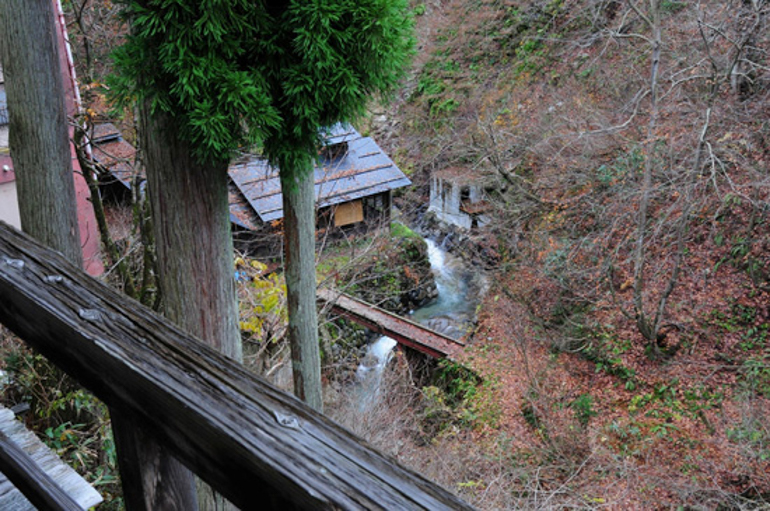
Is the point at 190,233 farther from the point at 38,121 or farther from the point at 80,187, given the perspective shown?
the point at 80,187

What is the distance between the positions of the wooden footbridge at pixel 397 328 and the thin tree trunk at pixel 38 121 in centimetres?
894

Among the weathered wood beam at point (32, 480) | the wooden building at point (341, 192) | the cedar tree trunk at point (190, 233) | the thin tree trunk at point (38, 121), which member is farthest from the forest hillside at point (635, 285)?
the weathered wood beam at point (32, 480)

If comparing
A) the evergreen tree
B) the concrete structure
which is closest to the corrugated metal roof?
the concrete structure

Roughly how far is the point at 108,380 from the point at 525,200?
1473 cm

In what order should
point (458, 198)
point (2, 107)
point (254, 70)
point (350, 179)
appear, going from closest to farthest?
point (254, 70) < point (2, 107) < point (350, 179) < point (458, 198)

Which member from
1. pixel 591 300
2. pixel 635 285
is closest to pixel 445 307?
pixel 591 300

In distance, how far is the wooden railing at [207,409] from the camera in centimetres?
59

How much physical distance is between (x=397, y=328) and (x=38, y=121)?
10942 mm

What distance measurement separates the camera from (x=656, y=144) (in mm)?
11406

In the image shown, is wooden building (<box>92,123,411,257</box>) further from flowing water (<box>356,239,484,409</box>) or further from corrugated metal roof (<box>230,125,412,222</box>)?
flowing water (<box>356,239,484,409</box>)

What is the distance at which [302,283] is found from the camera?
6.04m

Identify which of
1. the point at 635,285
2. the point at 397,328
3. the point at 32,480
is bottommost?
the point at 397,328

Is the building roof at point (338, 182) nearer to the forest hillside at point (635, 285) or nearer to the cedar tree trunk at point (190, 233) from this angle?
the forest hillside at point (635, 285)

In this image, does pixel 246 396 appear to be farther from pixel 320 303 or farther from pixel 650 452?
pixel 320 303
